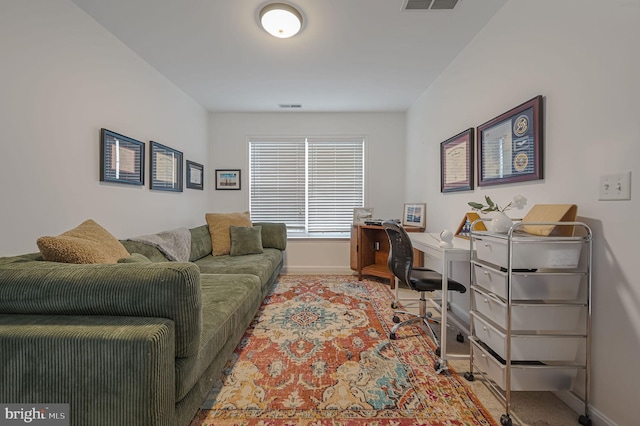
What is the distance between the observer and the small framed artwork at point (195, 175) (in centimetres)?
362

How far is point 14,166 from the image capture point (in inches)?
61.2

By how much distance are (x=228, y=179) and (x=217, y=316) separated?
120 inches

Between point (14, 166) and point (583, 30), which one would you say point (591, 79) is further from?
point (14, 166)

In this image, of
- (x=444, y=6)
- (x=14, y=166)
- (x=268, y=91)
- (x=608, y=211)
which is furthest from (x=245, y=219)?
(x=608, y=211)

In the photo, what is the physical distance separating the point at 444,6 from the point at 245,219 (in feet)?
9.96

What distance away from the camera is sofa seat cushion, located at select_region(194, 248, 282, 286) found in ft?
8.40

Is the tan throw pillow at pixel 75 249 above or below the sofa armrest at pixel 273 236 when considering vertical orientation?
above

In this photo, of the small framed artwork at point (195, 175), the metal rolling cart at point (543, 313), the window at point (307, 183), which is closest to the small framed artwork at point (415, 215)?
the window at point (307, 183)

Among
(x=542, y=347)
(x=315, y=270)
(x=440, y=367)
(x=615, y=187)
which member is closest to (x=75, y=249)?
(x=440, y=367)

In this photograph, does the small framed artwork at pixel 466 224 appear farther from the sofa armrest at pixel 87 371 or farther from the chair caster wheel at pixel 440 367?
the sofa armrest at pixel 87 371

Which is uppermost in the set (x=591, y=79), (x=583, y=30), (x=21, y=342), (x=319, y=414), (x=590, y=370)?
(x=583, y=30)

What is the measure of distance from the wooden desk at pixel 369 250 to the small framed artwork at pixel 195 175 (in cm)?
235

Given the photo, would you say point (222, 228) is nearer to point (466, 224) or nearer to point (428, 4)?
point (466, 224)

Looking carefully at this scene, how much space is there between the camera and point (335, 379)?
1670 mm
